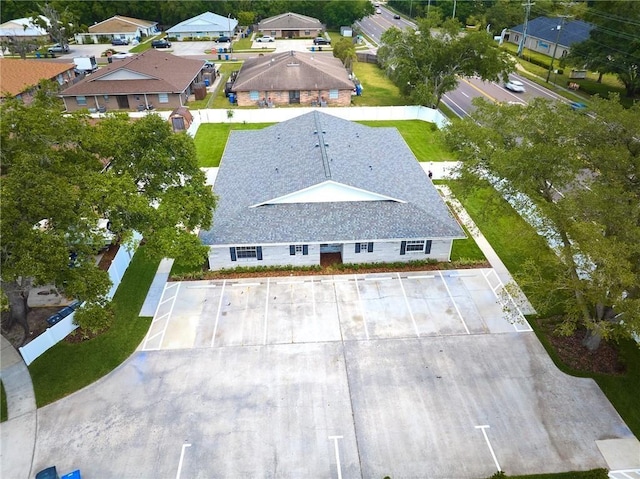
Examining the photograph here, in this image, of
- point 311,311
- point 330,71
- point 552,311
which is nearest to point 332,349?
point 311,311

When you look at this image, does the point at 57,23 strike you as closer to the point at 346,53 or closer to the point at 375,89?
the point at 346,53

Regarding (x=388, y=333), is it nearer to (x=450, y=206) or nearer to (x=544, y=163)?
(x=544, y=163)

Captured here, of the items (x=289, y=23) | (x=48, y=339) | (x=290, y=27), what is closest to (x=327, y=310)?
(x=48, y=339)

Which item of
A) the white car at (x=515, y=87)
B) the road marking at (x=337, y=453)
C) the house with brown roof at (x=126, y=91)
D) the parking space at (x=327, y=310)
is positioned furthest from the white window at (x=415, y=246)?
the white car at (x=515, y=87)

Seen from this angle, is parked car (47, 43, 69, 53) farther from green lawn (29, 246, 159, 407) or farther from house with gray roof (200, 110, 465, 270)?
green lawn (29, 246, 159, 407)

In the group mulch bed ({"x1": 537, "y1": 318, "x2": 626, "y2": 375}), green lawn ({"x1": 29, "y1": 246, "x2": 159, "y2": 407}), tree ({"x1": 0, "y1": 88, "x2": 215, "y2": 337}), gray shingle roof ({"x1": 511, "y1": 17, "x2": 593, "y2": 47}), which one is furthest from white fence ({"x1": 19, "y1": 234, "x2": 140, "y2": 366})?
gray shingle roof ({"x1": 511, "y1": 17, "x2": 593, "y2": 47})

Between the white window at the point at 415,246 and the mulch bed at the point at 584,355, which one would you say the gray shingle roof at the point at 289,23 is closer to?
the white window at the point at 415,246
